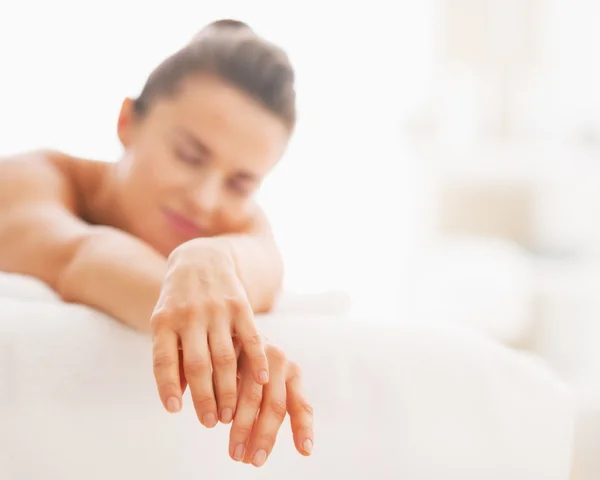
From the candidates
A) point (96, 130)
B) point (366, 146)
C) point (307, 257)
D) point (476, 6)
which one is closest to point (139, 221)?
point (96, 130)

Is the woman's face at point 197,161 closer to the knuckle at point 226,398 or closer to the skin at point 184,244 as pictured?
the skin at point 184,244

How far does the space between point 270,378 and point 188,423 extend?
8cm

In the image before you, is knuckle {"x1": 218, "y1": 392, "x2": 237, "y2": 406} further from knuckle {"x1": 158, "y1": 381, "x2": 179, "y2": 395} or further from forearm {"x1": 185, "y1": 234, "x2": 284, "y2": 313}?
forearm {"x1": 185, "y1": 234, "x2": 284, "y2": 313}

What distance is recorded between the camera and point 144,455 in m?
0.50

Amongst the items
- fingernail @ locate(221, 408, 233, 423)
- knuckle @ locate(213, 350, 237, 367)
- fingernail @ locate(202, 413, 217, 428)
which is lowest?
fingernail @ locate(221, 408, 233, 423)

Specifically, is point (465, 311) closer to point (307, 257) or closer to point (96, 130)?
point (307, 257)

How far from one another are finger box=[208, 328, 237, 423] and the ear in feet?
1.45

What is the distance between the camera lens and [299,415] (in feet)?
1.54

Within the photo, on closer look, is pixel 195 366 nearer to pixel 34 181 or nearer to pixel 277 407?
pixel 277 407

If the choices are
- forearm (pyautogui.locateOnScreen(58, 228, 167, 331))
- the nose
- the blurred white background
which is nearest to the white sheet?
forearm (pyautogui.locateOnScreen(58, 228, 167, 331))

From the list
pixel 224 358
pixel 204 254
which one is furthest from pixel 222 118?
pixel 224 358

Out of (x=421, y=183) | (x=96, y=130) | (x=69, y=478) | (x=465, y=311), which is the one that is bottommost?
(x=465, y=311)

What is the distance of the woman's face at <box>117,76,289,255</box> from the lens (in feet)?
2.48

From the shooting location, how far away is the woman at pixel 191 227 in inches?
17.8
